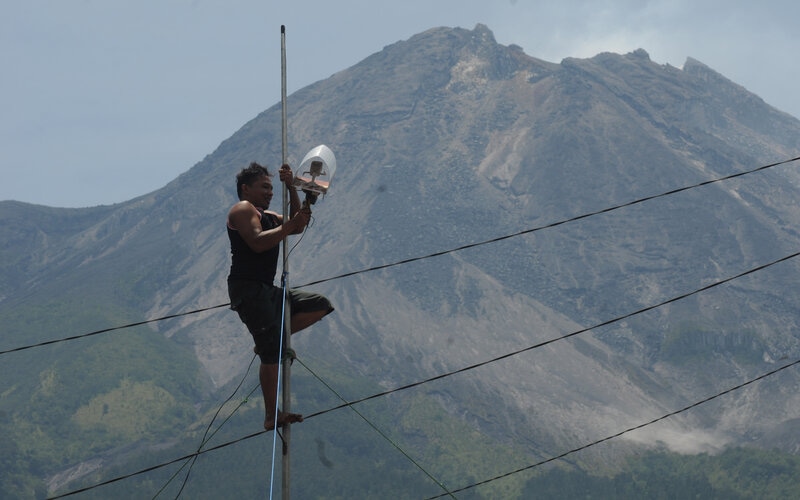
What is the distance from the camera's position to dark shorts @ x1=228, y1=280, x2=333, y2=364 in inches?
448

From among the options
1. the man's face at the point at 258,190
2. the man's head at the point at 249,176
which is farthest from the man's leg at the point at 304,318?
the man's head at the point at 249,176

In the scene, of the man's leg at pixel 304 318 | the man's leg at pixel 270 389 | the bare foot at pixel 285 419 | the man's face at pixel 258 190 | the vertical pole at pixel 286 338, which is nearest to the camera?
the vertical pole at pixel 286 338

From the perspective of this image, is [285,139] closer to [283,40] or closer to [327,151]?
[327,151]

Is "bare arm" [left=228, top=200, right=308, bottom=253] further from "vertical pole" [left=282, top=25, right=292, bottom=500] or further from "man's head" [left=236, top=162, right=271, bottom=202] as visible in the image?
"man's head" [left=236, top=162, right=271, bottom=202]

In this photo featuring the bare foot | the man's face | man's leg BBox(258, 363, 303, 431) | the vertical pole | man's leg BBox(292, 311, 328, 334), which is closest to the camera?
the vertical pole

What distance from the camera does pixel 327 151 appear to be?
11648 mm

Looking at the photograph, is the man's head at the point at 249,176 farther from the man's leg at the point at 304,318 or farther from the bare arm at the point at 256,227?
the man's leg at the point at 304,318

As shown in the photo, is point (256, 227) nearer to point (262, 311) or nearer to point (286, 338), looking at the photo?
point (262, 311)

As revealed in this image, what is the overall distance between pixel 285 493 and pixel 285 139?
3.57 m

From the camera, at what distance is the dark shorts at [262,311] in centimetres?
1138

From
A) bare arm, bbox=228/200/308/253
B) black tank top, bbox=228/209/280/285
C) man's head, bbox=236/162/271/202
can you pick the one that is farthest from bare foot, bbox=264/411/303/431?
man's head, bbox=236/162/271/202

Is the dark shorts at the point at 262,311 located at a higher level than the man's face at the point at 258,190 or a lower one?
lower

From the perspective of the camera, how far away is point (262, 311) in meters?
11.4

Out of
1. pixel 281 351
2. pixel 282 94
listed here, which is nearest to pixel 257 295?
pixel 281 351
